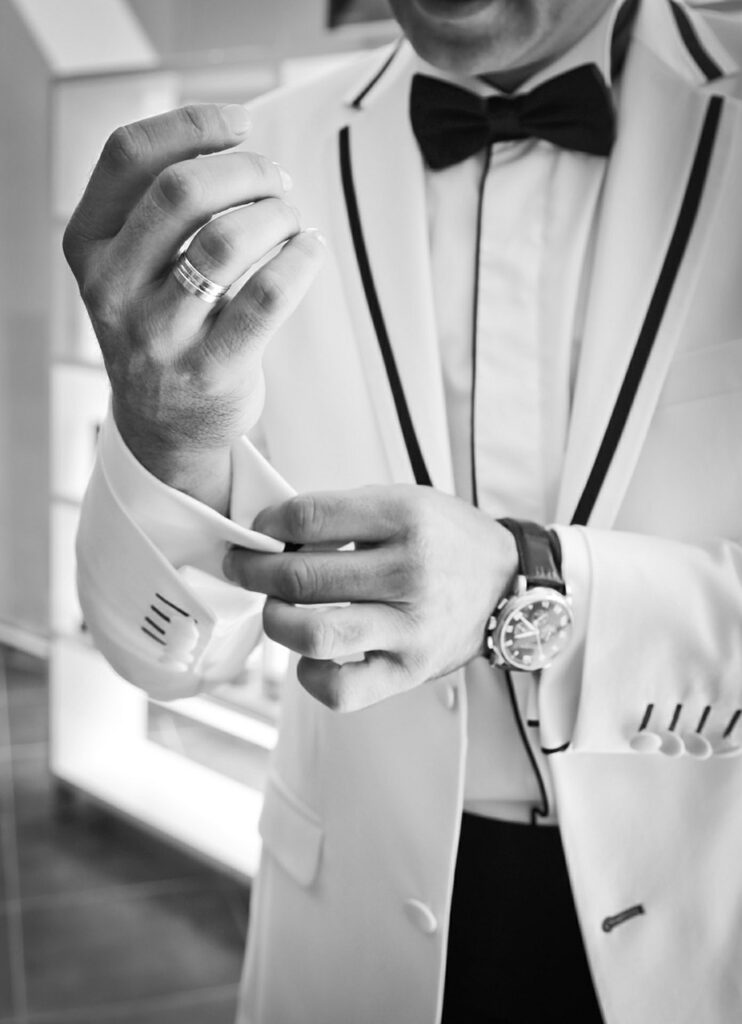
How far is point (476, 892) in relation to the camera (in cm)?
99

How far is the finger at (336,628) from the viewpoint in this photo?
688mm

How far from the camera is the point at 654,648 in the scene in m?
0.83

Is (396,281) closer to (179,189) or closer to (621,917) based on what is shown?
(179,189)

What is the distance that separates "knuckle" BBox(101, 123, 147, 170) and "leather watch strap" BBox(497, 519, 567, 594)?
40cm

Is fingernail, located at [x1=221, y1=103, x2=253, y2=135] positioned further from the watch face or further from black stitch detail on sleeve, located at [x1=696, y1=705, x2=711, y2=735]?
black stitch detail on sleeve, located at [x1=696, y1=705, x2=711, y2=735]

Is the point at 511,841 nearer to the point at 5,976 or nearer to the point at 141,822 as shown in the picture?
the point at 5,976

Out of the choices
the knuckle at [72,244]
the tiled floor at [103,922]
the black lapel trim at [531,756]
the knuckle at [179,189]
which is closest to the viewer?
the knuckle at [179,189]

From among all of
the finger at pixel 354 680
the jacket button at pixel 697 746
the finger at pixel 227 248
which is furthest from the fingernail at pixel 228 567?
the jacket button at pixel 697 746

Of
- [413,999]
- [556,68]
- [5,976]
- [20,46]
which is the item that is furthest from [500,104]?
[20,46]

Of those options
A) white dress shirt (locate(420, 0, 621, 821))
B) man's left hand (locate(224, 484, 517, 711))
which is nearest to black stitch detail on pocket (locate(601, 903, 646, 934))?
white dress shirt (locate(420, 0, 621, 821))

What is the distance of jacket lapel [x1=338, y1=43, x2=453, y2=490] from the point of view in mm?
923

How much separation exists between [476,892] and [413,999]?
0.42 ft

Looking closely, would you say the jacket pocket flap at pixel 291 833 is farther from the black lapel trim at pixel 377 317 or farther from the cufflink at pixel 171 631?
the black lapel trim at pixel 377 317

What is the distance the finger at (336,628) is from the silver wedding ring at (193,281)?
0.80ft
